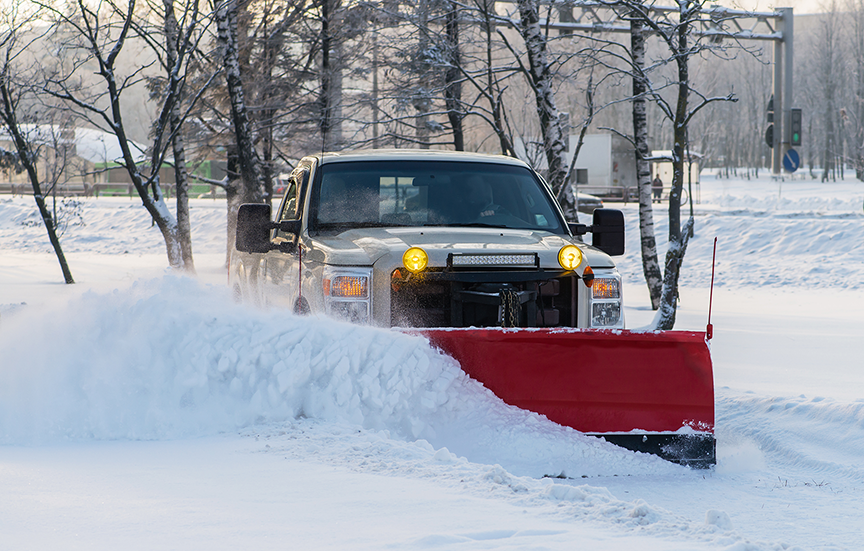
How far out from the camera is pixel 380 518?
3.15 m

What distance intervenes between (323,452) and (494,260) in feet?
4.52

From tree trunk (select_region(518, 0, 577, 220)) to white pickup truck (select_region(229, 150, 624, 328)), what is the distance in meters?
5.64

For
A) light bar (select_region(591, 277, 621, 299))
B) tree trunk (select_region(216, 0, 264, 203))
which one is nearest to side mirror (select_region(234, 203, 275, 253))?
light bar (select_region(591, 277, 621, 299))

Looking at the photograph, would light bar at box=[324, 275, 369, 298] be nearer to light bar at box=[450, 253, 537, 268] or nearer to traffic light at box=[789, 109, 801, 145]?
light bar at box=[450, 253, 537, 268]

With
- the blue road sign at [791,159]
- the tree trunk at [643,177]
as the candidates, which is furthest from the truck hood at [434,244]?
the blue road sign at [791,159]

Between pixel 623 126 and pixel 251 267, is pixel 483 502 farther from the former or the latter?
pixel 623 126

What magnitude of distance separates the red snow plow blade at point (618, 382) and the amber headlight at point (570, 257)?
58 centimetres

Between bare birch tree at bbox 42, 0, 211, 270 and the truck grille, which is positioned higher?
bare birch tree at bbox 42, 0, 211, 270

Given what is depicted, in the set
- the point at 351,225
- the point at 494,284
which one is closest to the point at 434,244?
the point at 494,284

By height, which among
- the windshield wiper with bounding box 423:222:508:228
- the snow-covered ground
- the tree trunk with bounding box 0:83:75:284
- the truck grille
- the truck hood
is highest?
the tree trunk with bounding box 0:83:75:284

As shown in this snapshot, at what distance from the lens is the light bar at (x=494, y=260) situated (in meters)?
4.67

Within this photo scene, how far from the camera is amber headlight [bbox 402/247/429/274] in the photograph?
4.62 metres

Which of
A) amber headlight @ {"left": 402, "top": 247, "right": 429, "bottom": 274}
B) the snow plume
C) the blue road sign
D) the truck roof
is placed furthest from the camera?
the blue road sign

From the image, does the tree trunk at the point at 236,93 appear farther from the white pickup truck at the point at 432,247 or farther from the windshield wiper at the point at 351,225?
the windshield wiper at the point at 351,225
